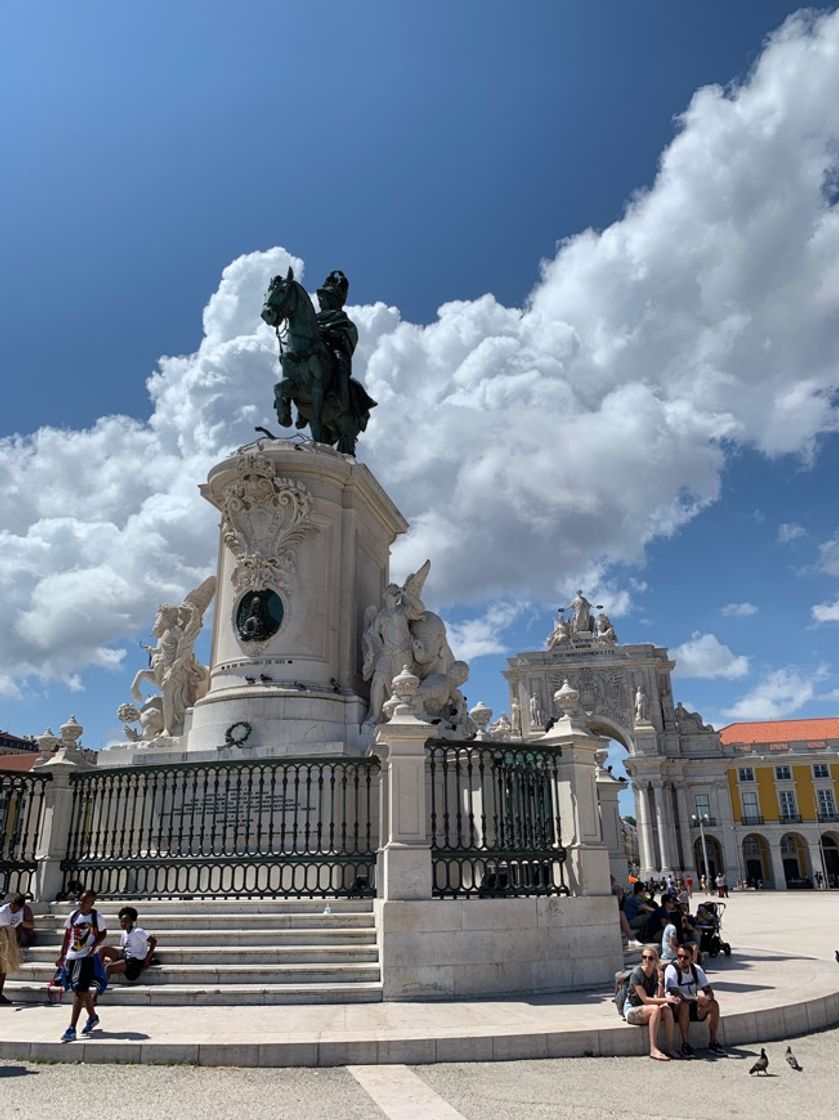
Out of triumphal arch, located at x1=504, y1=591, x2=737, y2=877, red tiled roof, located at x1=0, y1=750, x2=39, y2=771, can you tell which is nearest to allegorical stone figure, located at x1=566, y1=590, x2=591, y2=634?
triumphal arch, located at x1=504, y1=591, x2=737, y2=877

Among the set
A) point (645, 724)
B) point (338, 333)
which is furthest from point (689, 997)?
point (645, 724)

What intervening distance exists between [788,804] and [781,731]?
11056 millimetres

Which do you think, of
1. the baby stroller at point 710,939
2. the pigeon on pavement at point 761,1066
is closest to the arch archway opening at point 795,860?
the baby stroller at point 710,939

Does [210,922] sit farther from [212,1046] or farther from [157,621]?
[157,621]

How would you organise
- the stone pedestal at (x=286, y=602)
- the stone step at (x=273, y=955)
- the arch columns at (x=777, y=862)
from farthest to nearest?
1. the arch columns at (x=777, y=862)
2. the stone pedestal at (x=286, y=602)
3. the stone step at (x=273, y=955)

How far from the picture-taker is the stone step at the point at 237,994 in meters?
7.42

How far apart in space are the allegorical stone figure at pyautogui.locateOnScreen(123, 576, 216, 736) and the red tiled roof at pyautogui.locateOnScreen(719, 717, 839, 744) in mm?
69964

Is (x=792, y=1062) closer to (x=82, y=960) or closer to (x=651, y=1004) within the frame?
(x=651, y=1004)

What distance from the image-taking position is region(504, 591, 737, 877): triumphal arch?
70.4 meters

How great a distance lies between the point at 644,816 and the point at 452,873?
66498mm

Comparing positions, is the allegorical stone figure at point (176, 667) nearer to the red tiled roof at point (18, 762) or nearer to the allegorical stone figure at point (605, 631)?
the red tiled roof at point (18, 762)

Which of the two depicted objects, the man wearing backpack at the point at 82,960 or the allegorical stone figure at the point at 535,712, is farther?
the allegorical stone figure at the point at 535,712

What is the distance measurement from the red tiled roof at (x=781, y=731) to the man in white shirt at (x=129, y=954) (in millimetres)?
74662

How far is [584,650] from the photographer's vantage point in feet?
254
